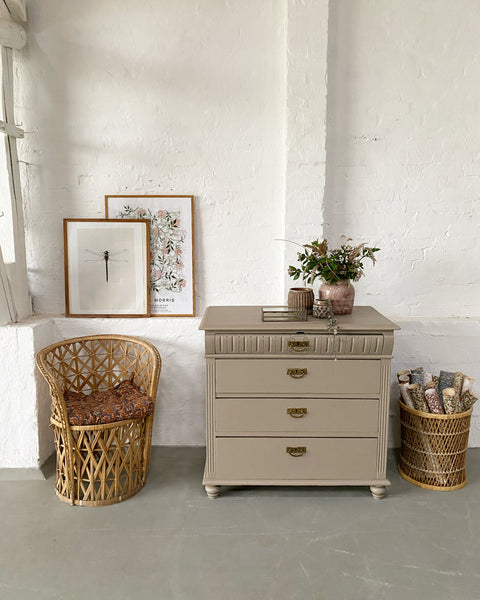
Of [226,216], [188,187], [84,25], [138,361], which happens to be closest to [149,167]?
[188,187]

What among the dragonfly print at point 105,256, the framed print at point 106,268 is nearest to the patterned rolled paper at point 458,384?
the framed print at point 106,268

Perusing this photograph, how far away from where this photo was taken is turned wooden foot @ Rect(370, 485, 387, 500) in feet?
8.96

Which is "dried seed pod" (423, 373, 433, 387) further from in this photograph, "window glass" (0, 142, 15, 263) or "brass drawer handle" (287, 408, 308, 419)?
"window glass" (0, 142, 15, 263)

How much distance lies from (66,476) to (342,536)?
1437 millimetres

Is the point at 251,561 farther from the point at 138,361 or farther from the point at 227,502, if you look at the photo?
the point at 138,361

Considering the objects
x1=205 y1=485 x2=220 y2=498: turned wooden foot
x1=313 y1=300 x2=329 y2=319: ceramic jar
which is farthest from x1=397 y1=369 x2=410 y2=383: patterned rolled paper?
x1=205 y1=485 x2=220 y2=498: turned wooden foot

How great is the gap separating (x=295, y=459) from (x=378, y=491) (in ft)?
1.55

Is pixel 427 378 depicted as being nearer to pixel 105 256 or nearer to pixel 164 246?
pixel 164 246

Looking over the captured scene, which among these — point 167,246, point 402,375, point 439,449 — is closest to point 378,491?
point 439,449

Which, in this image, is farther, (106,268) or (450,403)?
(106,268)

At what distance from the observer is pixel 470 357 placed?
10.8 feet

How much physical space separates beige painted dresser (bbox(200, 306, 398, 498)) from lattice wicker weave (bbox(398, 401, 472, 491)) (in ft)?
1.02

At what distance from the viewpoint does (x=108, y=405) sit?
2.78 meters

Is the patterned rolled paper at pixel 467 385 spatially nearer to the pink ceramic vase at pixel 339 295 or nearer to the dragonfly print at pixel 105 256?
the pink ceramic vase at pixel 339 295
